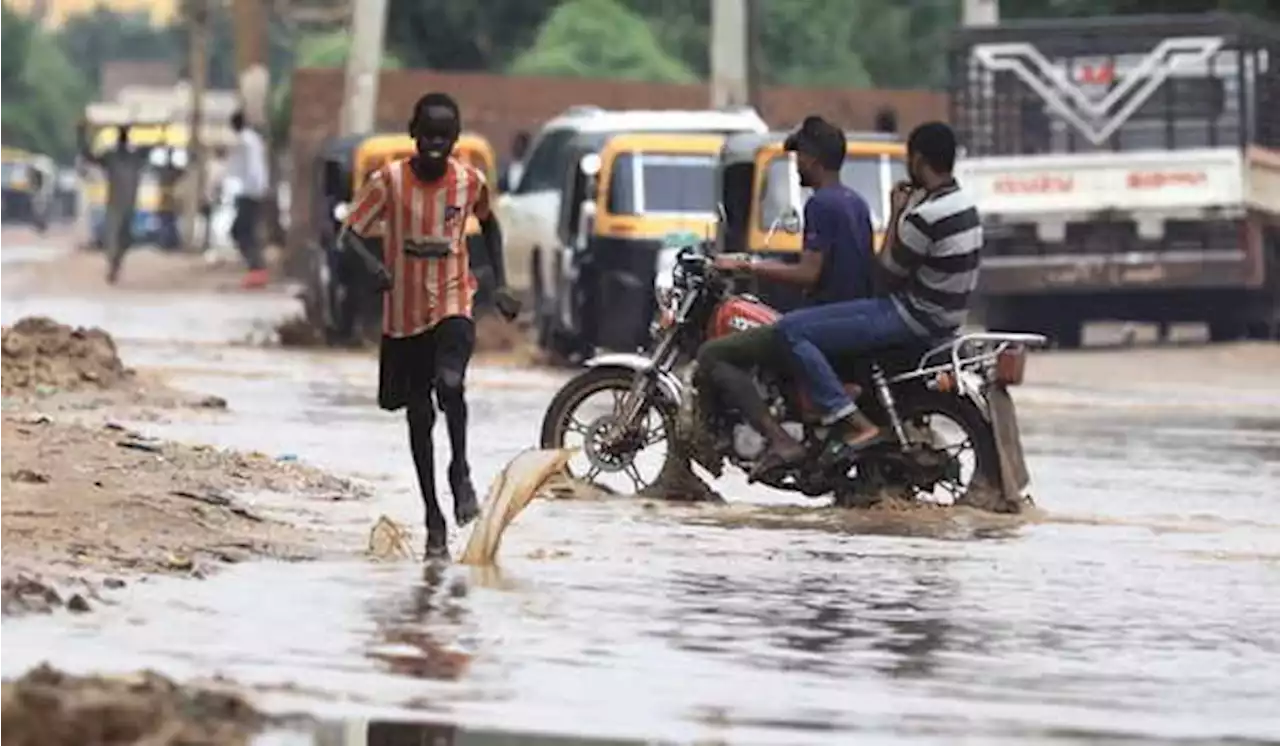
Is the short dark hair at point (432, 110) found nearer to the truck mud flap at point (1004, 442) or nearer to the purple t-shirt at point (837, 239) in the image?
the purple t-shirt at point (837, 239)

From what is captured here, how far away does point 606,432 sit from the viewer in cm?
1666

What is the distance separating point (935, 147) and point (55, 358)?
820 cm

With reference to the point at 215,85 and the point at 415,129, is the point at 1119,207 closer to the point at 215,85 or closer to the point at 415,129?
the point at 415,129

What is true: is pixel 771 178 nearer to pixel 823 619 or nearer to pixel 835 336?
pixel 835 336

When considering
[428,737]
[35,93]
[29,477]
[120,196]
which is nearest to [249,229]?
[120,196]

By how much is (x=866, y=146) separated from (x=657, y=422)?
10.1 meters

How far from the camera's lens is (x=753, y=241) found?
2559cm

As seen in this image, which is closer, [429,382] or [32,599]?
[32,599]

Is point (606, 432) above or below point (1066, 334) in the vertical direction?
above

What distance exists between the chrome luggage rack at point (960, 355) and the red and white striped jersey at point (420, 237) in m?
2.63

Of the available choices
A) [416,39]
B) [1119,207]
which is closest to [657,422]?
[1119,207]

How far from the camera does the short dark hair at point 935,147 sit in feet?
51.7

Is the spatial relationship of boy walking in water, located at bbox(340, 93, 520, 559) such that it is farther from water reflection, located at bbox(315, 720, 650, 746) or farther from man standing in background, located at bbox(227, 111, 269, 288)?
man standing in background, located at bbox(227, 111, 269, 288)

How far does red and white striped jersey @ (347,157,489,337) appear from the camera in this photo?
14023 mm
